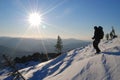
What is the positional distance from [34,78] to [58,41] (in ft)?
223

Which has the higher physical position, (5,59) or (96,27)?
(96,27)

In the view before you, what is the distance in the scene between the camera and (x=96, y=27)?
1427 centimetres

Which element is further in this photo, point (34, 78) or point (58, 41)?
point (58, 41)

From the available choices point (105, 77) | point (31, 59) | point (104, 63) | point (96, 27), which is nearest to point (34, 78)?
point (96, 27)

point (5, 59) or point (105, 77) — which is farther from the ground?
point (5, 59)

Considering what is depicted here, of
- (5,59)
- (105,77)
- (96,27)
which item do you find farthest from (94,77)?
(5,59)

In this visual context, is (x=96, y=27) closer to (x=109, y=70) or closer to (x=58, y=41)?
(x=109, y=70)

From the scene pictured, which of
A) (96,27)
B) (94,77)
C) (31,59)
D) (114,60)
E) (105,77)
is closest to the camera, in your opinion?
(105,77)

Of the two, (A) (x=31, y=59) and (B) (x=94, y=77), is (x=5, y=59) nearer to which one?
(B) (x=94, y=77)

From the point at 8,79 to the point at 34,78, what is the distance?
6597 mm

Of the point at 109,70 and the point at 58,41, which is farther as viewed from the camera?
the point at 58,41

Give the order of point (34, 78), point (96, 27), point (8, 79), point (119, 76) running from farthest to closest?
point (8, 79)
point (34, 78)
point (96, 27)
point (119, 76)

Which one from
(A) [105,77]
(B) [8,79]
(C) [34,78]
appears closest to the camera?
(A) [105,77]

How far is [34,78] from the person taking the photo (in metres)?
17.7
